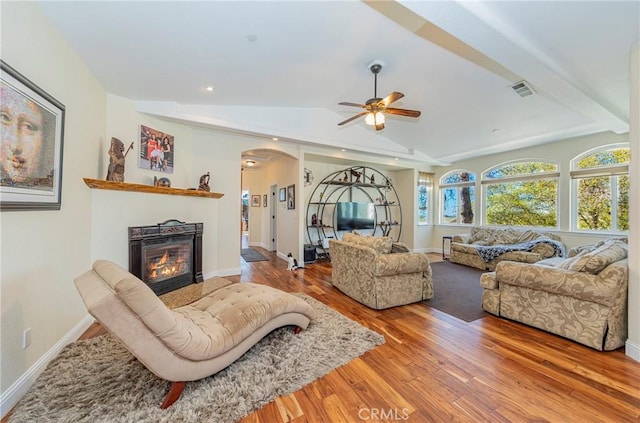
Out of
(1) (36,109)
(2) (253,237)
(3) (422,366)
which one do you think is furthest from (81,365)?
(2) (253,237)

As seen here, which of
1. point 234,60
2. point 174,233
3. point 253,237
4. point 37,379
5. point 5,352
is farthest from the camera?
point 253,237

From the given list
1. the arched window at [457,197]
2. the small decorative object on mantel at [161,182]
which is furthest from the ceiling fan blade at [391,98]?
the arched window at [457,197]

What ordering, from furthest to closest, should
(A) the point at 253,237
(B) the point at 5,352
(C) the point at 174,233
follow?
(A) the point at 253,237 → (C) the point at 174,233 → (B) the point at 5,352

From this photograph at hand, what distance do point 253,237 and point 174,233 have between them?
16.5 feet

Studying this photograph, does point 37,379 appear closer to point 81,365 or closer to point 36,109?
point 81,365

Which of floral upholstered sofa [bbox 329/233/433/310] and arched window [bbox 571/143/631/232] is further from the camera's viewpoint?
arched window [bbox 571/143/631/232]

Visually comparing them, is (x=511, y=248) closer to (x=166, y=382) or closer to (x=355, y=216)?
(x=355, y=216)

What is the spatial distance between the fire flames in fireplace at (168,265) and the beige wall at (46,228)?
783 millimetres

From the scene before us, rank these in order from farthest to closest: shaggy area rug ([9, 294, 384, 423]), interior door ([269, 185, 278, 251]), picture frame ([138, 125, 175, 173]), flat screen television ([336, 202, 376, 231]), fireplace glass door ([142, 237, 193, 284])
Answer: interior door ([269, 185, 278, 251])
flat screen television ([336, 202, 376, 231])
picture frame ([138, 125, 175, 173])
fireplace glass door ([142, 237, 193, 284])
shaggy area rug ([9, 294, 384, 423])

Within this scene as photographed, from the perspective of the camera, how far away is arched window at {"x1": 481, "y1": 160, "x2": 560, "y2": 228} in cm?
553

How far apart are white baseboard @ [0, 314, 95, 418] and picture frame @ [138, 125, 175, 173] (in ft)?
7.40

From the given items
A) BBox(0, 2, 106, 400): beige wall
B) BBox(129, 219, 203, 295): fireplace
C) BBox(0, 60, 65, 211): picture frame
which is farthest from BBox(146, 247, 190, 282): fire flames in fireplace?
BBox(0, 60, 65, 211): picture frame

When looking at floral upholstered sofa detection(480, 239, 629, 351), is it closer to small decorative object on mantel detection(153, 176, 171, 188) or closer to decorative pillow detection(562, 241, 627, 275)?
decorative pillow detection(562, 241, 627, 275)

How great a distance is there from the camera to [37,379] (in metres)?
1.85
